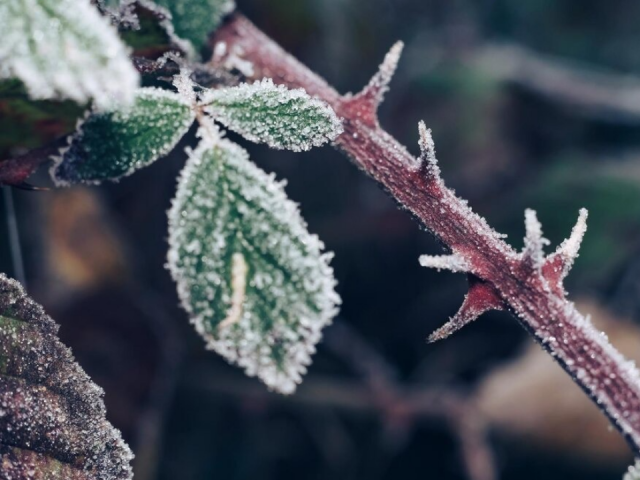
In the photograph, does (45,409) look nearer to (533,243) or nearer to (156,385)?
(533,243)

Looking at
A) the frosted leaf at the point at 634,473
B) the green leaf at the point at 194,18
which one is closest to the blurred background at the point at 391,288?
the green leaf at the point at 194,18

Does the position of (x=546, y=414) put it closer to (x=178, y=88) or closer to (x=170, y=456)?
(x=170, y=456)

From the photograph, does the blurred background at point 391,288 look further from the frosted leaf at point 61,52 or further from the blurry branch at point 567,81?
the frosted leaf at point 61,52

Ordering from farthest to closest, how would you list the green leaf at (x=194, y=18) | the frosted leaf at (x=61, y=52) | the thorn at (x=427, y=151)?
the green leaf at (x=194, y=18)
the thorn at (x=427, y=151)
the frosted leaf at (x=61, y=52)

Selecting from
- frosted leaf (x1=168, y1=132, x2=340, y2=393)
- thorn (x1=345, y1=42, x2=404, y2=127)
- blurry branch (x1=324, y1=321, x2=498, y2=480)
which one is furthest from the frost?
blurry branch (x1=324, y1=321, x2=498, y2=480)

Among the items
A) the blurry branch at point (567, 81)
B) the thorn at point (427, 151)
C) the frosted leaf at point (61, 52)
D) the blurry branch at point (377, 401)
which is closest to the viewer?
the frosted leaf at point (61, 52)

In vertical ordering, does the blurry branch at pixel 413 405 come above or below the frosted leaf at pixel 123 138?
above
